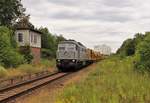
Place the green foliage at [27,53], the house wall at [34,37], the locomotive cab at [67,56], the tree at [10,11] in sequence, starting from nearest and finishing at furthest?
the locomotive cab at [67,56] → the green foliage at [27,53] → the house wall at [34,37] → the tree at [10,11]

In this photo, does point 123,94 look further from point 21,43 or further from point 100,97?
point 21,43

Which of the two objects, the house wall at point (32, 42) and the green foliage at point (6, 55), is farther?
the house wall at point (32, 42)

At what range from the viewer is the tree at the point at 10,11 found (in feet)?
224

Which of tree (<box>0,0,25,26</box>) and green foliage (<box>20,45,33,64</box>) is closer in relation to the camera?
green foliage (<box>20,45,33,64</box>)

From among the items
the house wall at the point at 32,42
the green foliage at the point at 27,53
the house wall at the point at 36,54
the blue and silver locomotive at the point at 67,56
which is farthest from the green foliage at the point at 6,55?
the house wall at the point at 36,54

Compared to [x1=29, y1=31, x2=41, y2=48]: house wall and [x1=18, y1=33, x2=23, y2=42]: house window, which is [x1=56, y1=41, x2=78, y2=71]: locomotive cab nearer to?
[x1=29, y1=31, x2=41, y2=48]: house wall

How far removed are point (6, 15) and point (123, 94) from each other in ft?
190

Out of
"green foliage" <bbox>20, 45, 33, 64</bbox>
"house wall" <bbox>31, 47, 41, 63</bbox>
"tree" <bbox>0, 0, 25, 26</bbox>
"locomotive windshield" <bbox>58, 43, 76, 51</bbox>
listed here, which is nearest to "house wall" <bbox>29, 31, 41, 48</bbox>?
"house wall" <bbox>31, 47, 41, 63</bbox>

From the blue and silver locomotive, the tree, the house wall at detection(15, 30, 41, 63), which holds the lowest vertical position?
the blue and silver locomotive

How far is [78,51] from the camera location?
44219 millimetres

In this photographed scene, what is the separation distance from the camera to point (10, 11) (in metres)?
70.1

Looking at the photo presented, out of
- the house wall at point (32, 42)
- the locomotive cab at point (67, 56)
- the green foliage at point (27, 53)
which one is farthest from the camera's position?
the house wall at point (32, 42)

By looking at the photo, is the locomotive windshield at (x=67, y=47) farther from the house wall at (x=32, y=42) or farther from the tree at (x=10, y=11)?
the tree at (x=10, y=11)

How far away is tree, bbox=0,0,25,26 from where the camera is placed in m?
68.3
